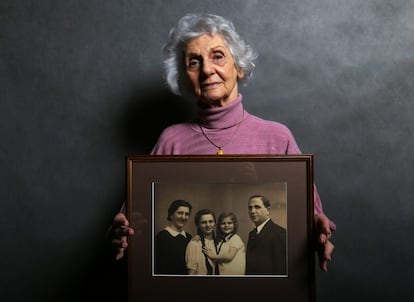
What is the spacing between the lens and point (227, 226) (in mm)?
1080

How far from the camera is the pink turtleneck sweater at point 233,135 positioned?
1335mm

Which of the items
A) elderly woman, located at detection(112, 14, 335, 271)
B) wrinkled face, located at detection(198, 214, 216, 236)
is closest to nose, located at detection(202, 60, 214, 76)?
elderly woman, located at detection(112, 14, 335, 271)

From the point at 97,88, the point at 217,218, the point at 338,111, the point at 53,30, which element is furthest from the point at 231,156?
the point at 53,30

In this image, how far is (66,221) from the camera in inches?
67.0

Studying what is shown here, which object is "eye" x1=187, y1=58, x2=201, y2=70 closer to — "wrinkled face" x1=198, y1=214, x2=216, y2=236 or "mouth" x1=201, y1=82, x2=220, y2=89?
"mouth" x1=201, y1=82, x2=220, y2=89

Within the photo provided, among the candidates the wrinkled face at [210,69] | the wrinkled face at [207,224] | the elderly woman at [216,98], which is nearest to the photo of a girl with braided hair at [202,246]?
the wrinkled face at [207,224]

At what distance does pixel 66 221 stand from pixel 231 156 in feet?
2.70

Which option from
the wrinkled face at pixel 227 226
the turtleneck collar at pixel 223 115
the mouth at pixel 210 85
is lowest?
the wrinkled face at pixel 227 226

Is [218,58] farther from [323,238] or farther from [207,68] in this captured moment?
[323,238]

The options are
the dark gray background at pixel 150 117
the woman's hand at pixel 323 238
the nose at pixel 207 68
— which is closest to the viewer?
the woman's hand at pixel 323 238

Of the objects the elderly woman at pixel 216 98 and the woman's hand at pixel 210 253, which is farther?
the elderly woman at pixel 216 98

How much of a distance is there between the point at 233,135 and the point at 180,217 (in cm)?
34

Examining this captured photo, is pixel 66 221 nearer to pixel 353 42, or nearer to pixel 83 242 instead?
pixel 83 242

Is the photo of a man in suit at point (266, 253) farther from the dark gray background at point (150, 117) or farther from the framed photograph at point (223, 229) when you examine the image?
the dark gray background at point (150, 117)
